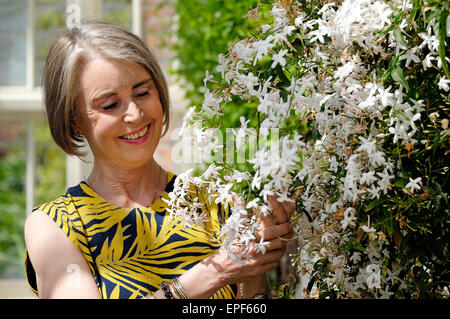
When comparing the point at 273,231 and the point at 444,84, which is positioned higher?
the point at 444,84

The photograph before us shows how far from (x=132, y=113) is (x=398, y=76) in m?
0.60

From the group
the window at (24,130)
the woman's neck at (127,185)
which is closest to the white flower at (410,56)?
the woman's neck at (127,185)

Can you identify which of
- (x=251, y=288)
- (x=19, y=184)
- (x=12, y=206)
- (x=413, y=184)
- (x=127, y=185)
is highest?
(x=413, y=184)

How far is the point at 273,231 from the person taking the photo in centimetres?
106

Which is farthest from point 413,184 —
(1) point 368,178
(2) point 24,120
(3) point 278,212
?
(2) point 24,120

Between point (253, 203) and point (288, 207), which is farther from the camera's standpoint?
point (288, 207)

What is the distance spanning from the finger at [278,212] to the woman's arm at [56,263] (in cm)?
39

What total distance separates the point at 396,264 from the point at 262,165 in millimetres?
306

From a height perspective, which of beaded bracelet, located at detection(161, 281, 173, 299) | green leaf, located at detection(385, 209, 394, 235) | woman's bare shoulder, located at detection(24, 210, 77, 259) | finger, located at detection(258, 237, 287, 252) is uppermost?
green leaf, located at detection(385, 209, 394, 235)

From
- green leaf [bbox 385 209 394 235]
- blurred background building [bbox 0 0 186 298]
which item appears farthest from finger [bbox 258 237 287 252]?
blurred background building [bbox 0 0 186 298]

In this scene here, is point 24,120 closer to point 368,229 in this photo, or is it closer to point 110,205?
point 110,205

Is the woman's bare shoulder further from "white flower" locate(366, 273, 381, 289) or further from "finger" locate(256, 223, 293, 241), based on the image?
"white flower" locate(366, 273, 381, 289)

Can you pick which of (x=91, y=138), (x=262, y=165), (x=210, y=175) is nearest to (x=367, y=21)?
(x=262, y=165)

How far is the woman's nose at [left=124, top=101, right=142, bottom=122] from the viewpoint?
1234mm
